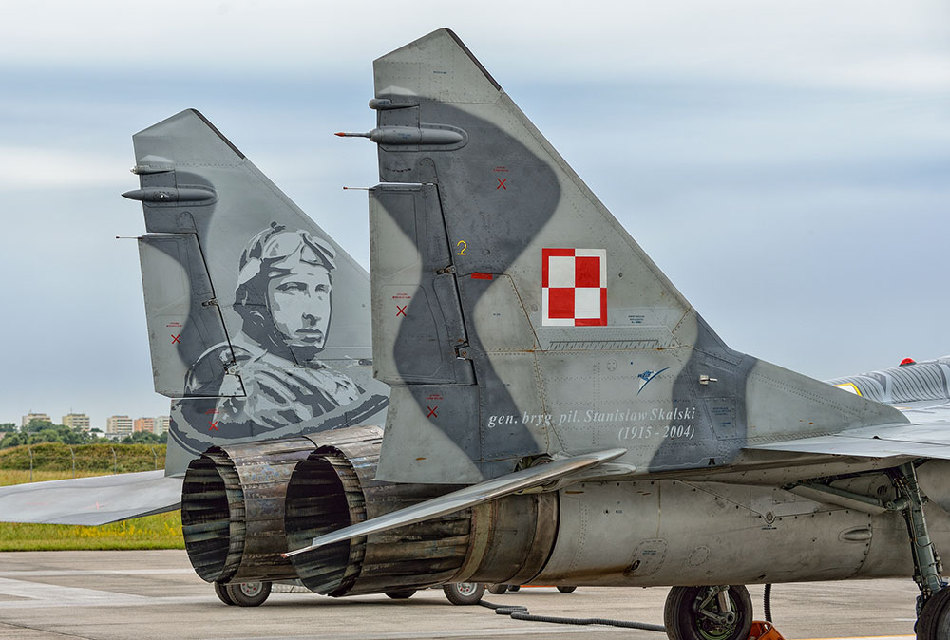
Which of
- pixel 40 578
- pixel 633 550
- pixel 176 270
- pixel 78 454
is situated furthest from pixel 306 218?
pixel 78 454

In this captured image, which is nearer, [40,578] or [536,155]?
[536,155]

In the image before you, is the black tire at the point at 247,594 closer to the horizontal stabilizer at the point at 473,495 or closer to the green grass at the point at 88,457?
the horizontal stabilizer at the point at 473,495

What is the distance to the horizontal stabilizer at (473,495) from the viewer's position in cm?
668

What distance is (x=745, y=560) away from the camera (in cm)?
823

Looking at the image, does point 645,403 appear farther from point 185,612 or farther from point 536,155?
point 185,612

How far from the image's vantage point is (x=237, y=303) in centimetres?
1184

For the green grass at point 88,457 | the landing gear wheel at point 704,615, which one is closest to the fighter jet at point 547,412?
the landing gear wheel at point 704,615

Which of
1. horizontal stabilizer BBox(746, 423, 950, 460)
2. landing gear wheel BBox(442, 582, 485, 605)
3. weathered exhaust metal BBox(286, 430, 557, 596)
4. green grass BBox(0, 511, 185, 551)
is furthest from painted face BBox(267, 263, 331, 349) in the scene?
green grass BBox(0, 511, 185, 551)

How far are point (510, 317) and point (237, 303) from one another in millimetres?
4741

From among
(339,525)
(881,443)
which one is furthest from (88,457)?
(881,443)

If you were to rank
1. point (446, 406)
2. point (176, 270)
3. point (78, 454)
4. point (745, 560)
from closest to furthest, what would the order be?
1. point (446, 406)
2. point (745, 560)
3. point (176, 270)
4. point (78, 454)

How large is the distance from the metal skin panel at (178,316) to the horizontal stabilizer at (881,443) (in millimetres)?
5628

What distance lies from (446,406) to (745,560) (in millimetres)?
2316

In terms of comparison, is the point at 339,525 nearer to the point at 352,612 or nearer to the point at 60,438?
the point at 352,612
